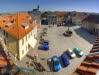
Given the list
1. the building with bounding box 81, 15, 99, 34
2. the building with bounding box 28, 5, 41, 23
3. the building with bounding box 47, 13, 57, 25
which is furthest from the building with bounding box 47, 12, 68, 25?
the building with bounding box 81, 15, 99, 34

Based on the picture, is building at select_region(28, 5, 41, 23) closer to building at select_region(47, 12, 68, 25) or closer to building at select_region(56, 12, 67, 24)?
building at select_region(47, 12, 68, 25)

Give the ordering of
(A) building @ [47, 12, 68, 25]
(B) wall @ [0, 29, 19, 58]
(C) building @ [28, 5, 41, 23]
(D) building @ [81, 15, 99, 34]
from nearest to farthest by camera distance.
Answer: (B) wall @ [0, 29, 19, 58] → (D) building @ [81, 15, 99, 34] → (C) building @ [28, 5, 41, 23] → (A) building @ [47, 12, 68, 25]

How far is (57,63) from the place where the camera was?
30.5 meters

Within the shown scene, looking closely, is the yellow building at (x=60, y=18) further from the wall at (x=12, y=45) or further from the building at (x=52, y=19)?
the wall at (x=12, y=45)

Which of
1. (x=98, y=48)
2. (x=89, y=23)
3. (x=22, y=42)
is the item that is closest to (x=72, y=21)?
(x=89, y=23)

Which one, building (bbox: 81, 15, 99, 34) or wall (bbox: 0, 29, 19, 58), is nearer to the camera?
wall (bbox: 0, 29, 19, 58)

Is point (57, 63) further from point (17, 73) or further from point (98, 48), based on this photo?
point (98, 48)

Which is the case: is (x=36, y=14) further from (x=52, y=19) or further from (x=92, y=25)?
(x=92, y=25)

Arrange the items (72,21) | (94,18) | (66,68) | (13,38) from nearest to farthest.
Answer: (66,68) < (13,38) < (94,18) < (72,21)

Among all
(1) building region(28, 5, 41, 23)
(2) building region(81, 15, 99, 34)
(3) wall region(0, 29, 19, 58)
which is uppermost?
(1) building region(28, 5, 41, 23)

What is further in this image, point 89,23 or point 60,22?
point 60,22

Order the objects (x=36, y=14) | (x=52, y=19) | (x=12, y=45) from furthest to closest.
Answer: (x=52, y=19), (x=36, y=14), (x=12, y=45)

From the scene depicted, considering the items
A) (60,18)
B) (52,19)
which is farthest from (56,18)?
(60,18)

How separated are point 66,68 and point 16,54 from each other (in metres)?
12.8
